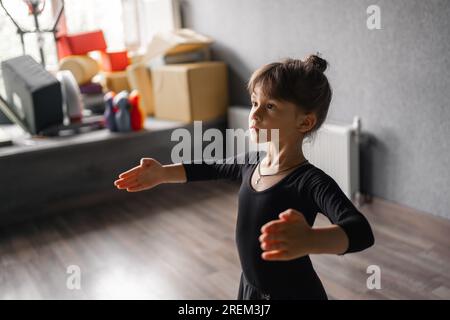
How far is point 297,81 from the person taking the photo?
0.77 m

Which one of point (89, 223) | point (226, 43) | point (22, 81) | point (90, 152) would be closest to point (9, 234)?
point (89, 223)

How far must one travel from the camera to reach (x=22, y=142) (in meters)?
2.59

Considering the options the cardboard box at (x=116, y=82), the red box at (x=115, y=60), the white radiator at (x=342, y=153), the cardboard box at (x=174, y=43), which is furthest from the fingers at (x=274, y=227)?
the red box at (x=115, y=60)

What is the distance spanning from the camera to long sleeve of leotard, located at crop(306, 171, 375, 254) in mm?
664

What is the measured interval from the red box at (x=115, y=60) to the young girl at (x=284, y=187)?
2624mm

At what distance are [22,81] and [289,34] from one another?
1401 mm

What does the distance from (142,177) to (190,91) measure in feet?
6.95

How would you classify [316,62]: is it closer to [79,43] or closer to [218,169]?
[218,169]

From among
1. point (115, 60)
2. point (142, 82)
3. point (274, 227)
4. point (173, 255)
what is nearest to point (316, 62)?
point (274, 227)

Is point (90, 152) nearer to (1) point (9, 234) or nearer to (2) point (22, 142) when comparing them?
(2) point (22, 142)

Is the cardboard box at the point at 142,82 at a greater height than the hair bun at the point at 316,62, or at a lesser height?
lesser

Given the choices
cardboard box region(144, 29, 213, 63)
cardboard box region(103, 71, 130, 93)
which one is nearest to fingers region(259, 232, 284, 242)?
cardboard box region(144, 29, 213, 63)

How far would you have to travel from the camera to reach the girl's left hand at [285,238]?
1.94 feet

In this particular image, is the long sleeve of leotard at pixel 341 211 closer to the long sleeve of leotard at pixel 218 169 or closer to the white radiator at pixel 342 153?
the long sleeve of leotard at pixel 218 169
